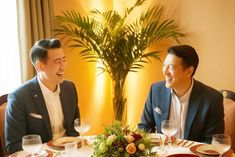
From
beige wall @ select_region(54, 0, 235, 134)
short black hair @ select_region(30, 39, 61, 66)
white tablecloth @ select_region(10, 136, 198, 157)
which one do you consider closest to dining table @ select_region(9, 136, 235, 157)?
white tablecloth @ select_region(10, 136, 198, 157)

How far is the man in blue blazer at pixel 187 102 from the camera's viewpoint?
2.49m

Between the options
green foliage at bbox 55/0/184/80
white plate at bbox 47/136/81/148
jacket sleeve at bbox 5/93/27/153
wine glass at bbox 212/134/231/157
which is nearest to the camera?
wine glass at bbox 212/134/231/157

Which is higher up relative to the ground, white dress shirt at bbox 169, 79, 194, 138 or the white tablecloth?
white dress shirt at bbox 169, 79, 194, 138

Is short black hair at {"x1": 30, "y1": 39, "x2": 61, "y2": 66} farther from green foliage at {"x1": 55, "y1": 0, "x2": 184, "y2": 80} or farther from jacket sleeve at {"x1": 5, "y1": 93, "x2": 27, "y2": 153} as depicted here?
green foliage at {"x1": 55, "y1": 0, "x2": 184, "y2": 80}

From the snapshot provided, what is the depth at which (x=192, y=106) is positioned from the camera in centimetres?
254

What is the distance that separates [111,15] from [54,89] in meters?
1.65

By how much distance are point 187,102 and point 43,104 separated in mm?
1079

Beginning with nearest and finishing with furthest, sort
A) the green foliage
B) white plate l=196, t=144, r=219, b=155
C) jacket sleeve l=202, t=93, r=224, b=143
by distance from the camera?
white plate l=196, t=144, r=219, b=155
jacket sleeve l=202, t=93, r=224, b=143
the green foliage

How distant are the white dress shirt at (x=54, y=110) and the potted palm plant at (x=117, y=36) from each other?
1210mm

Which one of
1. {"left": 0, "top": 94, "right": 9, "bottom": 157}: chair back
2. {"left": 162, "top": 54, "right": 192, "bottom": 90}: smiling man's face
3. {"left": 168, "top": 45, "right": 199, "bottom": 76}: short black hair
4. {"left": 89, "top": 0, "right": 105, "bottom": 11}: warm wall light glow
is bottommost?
{"left": 0, "top": 94, "right": 9, "bottom": 157}: chair back

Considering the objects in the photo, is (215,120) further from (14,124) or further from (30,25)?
(30,25)

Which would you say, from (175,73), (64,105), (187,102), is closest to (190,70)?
(175,73)

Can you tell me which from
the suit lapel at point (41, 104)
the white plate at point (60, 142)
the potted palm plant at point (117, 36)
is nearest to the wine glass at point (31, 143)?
the white plate at point (60, 142)

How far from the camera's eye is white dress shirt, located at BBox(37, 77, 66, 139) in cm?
262
